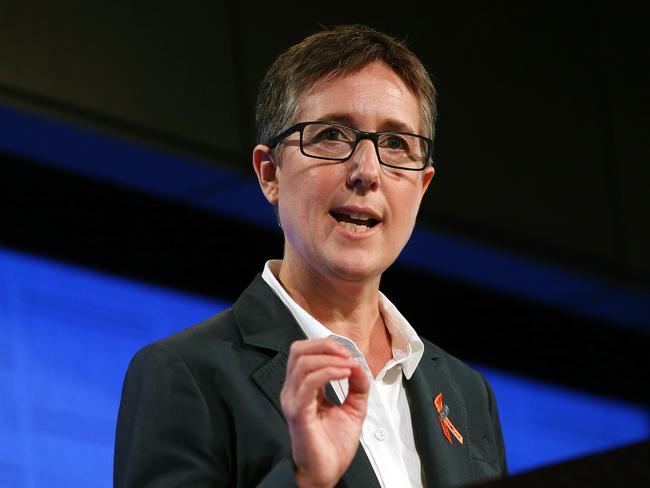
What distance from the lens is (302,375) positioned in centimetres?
150

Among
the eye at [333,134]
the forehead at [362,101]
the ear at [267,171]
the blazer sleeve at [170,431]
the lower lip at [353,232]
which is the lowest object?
the blazer sleeve at [170,431]

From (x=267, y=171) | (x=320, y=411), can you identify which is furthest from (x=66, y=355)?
(x=320, y=411)

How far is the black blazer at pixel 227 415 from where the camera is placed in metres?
1.69

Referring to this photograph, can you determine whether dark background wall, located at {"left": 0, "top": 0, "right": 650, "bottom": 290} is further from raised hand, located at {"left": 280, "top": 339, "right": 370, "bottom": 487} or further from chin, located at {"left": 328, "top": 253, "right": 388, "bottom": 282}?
raised hand, located at {"left": 280, "top": 339, "right": 370, "bottom": 487}

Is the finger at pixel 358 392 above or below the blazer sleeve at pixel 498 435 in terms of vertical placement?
above

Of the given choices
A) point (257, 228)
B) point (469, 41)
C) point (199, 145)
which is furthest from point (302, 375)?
point (469, 41)

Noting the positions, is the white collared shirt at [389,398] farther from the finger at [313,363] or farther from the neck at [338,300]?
the finger at [313,363]

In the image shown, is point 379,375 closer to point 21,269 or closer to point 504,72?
point 21,269

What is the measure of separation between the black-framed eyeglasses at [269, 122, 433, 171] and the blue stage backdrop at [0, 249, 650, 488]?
59.3 inches

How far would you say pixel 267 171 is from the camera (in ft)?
6.81

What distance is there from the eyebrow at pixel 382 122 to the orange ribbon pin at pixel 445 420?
43 centimetres

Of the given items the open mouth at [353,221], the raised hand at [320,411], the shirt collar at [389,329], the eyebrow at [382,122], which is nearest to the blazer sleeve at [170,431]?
the raised hand at [320,411]

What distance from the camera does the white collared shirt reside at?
5.84 feet

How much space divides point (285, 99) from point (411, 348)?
17.7 inches
